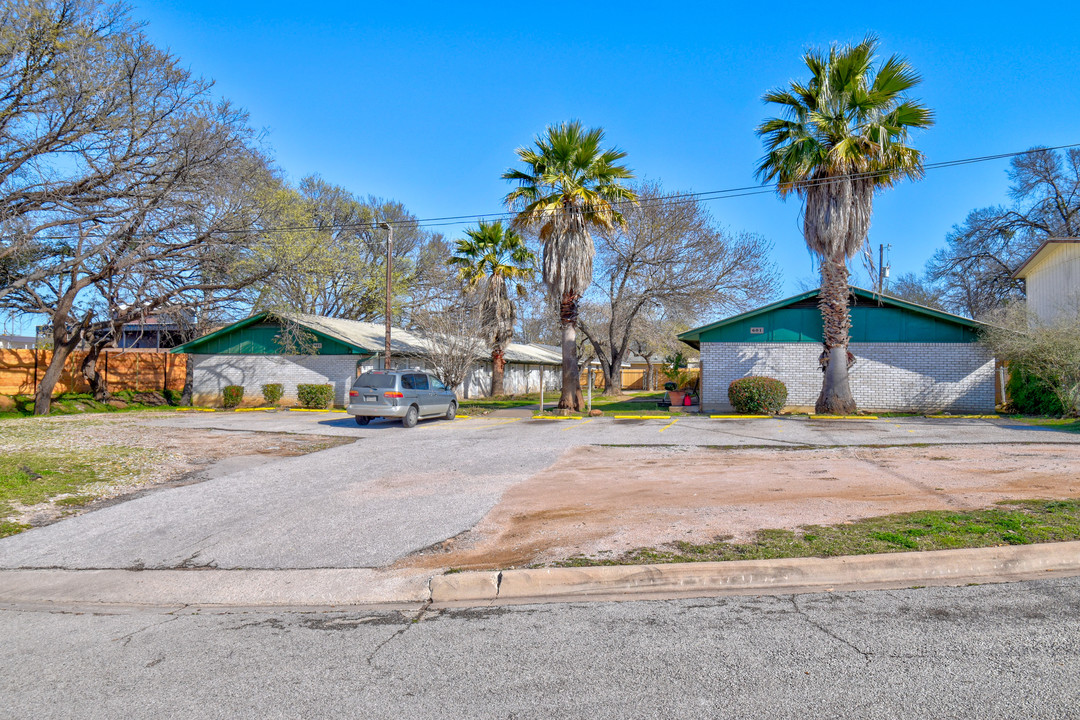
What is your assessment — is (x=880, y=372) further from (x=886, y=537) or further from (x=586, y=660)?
(x=586, y=660)

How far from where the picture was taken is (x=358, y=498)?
893 centimetres

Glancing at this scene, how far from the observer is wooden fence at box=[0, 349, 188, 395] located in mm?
25812

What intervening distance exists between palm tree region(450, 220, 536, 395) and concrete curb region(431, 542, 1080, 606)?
2622cm

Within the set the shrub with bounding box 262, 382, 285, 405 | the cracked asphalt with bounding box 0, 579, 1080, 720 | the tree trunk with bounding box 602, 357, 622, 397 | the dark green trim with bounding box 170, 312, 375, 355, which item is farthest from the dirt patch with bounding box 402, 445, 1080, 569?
the tree trunk with bounding box 602, 357, 622, 397

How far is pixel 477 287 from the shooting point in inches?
1254

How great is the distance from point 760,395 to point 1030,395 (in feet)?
27.6

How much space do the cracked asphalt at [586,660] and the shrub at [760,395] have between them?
1694 centimetres

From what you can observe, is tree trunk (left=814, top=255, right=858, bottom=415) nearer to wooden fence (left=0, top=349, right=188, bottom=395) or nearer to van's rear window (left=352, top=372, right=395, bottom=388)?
van's rear window (left=352, top=372, right=395, bottom=388)

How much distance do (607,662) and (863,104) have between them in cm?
2089

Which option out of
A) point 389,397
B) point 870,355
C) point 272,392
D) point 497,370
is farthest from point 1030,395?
point 272,392

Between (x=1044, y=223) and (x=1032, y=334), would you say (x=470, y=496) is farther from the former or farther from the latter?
(x=1044, y=223)

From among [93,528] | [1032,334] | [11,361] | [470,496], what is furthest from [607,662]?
[11,361]

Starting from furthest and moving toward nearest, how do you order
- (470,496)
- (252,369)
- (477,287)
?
1. (477,287)
2. (252,369)
3. (470,496)

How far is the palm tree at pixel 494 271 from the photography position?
3177 centimetres
